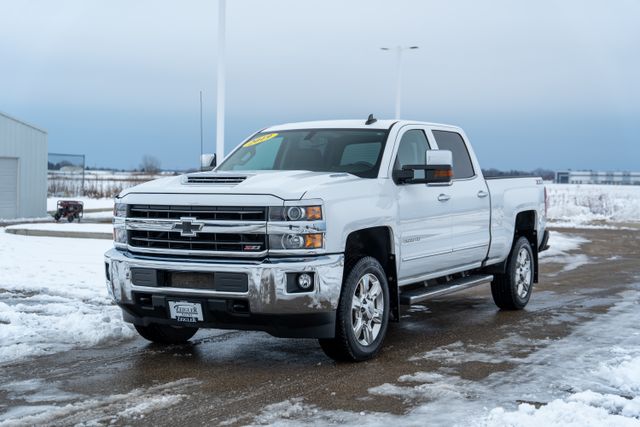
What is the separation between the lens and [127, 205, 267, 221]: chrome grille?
634cm

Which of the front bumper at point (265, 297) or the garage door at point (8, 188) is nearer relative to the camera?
the front bumper at point (265, 297)

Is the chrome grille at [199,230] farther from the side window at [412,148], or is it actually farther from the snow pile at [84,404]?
the side window at [412,148]

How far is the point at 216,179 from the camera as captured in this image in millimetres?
6945

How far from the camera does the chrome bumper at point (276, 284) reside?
6207 millimetres

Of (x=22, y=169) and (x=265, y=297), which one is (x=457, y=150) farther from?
(x=22, y=169)

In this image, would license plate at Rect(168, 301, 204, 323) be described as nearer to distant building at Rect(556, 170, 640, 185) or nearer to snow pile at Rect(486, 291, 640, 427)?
snow pile at Rect(486, 291, 640, 427)

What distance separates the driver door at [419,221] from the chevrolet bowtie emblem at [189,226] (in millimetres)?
1861

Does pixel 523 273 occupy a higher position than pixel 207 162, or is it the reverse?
pixel 207 162

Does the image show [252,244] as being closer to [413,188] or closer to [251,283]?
[251,283]

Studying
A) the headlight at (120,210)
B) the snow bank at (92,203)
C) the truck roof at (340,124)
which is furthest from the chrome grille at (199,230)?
the snow bank at (92,203)

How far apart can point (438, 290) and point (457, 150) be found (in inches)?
70.1

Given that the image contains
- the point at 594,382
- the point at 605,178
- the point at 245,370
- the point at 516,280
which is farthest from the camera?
the point at 605,178

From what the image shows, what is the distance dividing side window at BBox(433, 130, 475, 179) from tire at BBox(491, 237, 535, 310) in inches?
56.9

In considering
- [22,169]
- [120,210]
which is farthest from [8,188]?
[120,210]
